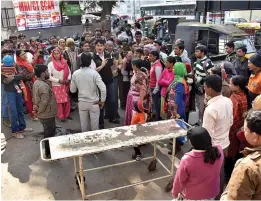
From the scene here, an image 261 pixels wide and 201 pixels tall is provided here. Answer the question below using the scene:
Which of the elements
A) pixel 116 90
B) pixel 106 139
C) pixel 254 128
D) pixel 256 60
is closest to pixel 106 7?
pixel 116 90

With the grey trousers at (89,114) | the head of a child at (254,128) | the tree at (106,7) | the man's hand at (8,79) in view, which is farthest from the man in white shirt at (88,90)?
the tree at (106,7)

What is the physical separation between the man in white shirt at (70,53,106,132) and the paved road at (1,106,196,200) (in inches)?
27.2

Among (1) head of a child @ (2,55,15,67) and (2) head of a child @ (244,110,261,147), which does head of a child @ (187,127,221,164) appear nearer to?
(2) head of a child @ (244,110,261,147)

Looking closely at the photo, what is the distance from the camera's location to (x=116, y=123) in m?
5.53

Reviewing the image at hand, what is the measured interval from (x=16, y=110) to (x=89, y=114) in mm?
1582

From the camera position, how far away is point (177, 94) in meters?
3.95

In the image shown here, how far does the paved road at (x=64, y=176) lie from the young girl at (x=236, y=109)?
1.00 metres

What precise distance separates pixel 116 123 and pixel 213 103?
3061 millimetres

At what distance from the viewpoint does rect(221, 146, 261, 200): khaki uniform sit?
1.49m

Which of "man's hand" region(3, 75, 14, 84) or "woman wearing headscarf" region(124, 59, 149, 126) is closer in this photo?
"woman wearing headscarf" region(124, 59, 149, 126)

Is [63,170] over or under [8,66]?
under

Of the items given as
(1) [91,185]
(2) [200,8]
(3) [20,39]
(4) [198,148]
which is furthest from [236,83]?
(2) [200,8]

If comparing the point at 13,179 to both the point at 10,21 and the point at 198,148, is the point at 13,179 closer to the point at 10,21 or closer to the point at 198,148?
the point at 198,148

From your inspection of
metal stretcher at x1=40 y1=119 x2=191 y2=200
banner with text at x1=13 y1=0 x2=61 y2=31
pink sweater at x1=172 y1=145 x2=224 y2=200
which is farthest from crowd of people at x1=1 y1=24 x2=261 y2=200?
banner with text at x1=13 y1=0 x2=61 y2=31
